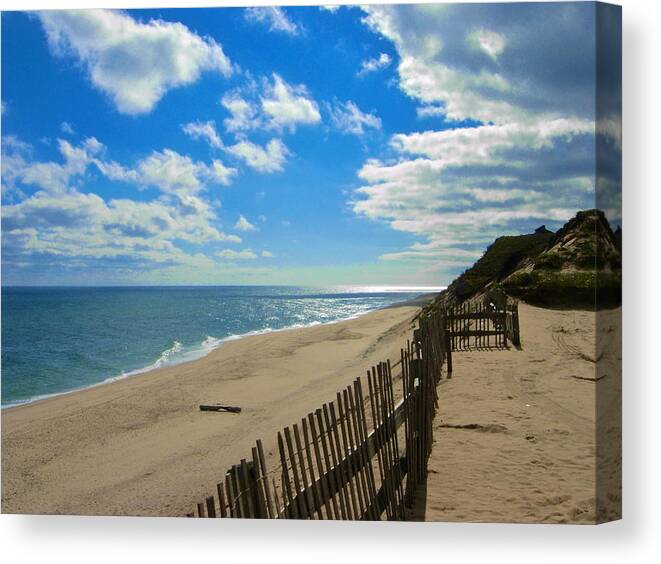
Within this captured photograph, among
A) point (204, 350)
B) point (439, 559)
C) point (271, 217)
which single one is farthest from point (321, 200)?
point (204, 350)

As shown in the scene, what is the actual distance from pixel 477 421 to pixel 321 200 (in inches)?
102

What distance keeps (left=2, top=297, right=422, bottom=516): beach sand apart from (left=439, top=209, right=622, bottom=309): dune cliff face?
330cm

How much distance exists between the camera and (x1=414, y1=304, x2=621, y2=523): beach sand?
4.04 meters

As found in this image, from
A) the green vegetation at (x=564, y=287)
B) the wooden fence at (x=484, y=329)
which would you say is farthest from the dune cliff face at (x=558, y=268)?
the wooden fence at (x=484, y=329)

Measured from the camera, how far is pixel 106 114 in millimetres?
5059

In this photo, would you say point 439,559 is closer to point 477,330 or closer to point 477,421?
point 477,421

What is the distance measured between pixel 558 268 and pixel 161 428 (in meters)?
8.32

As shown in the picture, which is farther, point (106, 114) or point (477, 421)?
→ point (477, 421)

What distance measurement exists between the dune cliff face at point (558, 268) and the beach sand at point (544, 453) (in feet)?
0.88

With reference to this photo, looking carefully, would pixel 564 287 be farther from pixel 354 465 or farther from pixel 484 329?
pixel 354 465

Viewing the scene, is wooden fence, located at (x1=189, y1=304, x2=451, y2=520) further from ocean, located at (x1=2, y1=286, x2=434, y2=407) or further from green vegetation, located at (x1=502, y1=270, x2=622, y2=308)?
ocean, located at (x1=2, y1=286, x2=434, y2=407)

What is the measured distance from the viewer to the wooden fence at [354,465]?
2756mm

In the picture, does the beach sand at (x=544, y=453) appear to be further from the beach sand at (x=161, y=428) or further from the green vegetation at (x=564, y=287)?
the beach sand at (x=161, y=428)

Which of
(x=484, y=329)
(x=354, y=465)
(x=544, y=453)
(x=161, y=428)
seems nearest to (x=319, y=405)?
(x=161, y=428)
